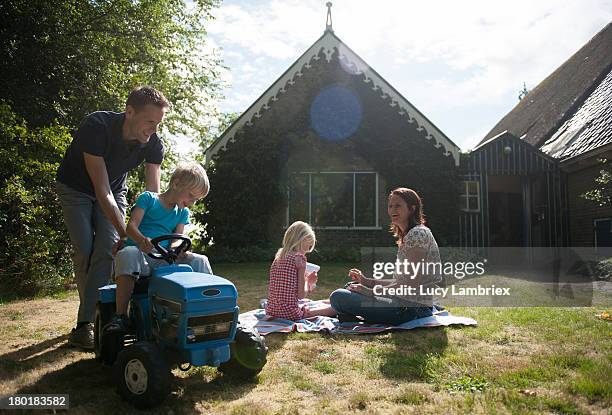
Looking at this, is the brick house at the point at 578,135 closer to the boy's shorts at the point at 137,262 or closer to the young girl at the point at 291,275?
the young girl at the point at 291,275

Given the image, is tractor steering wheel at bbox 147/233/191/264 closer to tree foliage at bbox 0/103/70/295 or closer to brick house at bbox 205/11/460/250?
tree foliage at bbox 0/103/70/295

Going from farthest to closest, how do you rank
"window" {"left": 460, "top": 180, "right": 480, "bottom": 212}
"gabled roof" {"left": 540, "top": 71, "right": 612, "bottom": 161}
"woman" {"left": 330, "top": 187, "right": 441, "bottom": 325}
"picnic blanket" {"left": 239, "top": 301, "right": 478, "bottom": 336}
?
"window" {"left": 460, "top": 180, "right": 480, "bottom": 212}, "gabled roof" {"left": 540, "top": 71, "right": 612, "bottom": 161}, "picnic blanket" {"left": 239, "top": 301, "right": 478, "bottom": 336}, "woman" {"left": 330, "top": 187, "right": 441, "bottom": 325}

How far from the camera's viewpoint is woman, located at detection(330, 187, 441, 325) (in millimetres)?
4660

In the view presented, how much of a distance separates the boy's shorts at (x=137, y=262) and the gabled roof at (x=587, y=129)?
12.7m

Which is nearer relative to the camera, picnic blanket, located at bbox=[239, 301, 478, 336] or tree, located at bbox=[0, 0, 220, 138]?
picnic blanket, located at bbox=[239, 301, 478, 336]

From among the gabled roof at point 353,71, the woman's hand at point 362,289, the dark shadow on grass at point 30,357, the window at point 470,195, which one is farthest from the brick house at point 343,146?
the dark shadow on grass at point 30,357

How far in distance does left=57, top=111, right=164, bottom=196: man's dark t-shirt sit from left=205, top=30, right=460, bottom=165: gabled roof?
10007 millimetres

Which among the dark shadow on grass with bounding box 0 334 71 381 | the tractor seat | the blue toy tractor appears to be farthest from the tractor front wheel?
the dark shadow on grass with bounding box 0 334 71 381

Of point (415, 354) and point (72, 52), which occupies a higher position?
point (72, 52)

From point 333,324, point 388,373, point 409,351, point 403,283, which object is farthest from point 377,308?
point 388,373

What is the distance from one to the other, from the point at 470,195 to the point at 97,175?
511 inches

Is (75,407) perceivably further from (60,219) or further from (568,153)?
(568,153)

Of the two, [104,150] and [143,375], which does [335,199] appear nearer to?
[104,150]

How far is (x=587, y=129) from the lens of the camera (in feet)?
50.1
